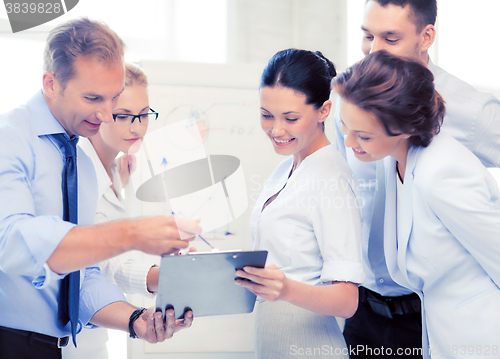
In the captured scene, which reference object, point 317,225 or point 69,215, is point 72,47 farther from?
point 317,225

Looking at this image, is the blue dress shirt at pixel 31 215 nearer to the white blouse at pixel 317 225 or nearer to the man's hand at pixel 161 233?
the man's hand at pixel 161 233

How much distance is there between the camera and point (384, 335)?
148 cm

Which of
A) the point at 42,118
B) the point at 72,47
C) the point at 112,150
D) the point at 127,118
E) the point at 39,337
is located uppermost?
the point at 72,47

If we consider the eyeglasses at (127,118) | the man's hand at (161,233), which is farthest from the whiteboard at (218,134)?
the man's hand at (161,233)

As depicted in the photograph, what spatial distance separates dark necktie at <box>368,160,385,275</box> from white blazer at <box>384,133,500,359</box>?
0.72 ft

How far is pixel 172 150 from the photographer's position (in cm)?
137

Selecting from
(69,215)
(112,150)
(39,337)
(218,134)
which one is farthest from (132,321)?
(218,134)

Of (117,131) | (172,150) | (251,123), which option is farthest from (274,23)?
(172,150)

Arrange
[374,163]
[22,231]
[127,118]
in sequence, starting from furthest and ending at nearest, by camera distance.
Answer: [127,118], [374,163], [22,231]

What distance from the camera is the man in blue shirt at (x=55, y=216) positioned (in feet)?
2.91

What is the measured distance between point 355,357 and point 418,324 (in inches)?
10.9

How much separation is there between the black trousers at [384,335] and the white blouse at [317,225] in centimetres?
38

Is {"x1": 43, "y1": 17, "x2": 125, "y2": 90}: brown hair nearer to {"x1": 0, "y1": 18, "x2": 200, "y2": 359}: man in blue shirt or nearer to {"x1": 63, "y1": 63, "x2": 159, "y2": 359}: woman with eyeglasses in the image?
{"x1": 0, "y1": 18, "x2": 200, "y2": 359}: man in blue shirt

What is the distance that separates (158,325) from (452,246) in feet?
2.73
